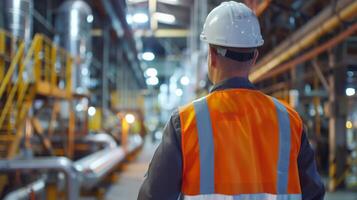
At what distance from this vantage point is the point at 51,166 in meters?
5.02

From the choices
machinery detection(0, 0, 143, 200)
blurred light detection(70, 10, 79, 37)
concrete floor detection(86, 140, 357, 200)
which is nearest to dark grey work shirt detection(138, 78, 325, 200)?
machinery detection(0, 0, 143, 200)

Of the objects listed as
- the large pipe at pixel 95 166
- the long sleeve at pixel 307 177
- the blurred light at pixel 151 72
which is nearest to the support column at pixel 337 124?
the large pipe at pixel 95 166

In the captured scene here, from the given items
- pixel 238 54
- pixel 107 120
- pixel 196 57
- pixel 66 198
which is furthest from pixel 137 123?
pixel 238 54

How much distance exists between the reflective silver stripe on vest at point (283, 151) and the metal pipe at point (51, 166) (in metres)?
3.68

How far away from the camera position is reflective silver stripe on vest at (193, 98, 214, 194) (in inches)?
63.2

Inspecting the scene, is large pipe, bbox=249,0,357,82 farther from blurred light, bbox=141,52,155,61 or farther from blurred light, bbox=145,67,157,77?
blurred light, bbox=145,67,157,77

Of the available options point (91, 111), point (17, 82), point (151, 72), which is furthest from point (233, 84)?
point (151, 72)

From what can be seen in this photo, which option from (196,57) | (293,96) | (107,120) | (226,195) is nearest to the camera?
(226,195)

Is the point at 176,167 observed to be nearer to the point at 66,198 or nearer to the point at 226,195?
the point at 226,195

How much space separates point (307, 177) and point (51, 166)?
146 inches

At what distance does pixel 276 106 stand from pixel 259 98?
7 centimetres

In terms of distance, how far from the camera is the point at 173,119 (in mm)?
1667

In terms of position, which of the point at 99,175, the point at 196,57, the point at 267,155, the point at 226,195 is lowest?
the point at 99,175

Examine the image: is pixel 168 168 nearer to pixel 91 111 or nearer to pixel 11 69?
pixel 11 69
